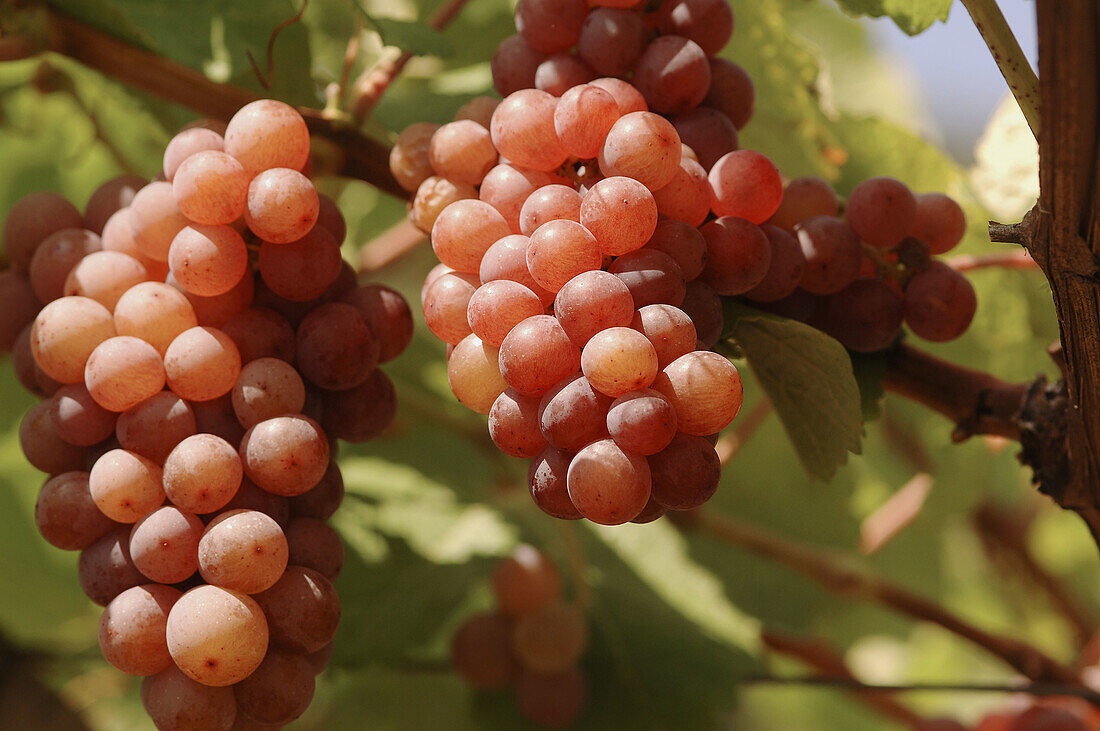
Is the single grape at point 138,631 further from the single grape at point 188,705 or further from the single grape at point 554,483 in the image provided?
the single grape at point 554,483

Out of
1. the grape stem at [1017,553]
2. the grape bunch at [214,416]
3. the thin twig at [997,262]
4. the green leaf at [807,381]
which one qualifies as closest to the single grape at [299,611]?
the grape bunch at [214,416]

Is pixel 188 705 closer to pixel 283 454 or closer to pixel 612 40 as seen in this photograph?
pixel 283 454

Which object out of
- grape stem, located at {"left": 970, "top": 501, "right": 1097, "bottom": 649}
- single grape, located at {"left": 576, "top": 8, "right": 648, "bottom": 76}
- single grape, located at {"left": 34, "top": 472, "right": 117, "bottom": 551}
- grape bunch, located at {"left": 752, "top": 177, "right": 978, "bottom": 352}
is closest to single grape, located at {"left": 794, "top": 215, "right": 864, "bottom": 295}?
grape bunch, located at {"left": 752, "top": 177, "right": 978, "bottom": 352}

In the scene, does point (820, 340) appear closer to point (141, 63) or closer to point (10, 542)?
point (141, 63)

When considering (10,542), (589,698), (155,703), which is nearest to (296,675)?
(155,703)

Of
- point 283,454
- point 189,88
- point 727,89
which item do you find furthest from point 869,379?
point 189,88

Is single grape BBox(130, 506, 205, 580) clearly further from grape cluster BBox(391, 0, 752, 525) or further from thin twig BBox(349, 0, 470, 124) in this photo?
thin twig BBox(349, 0, 470, 124)
